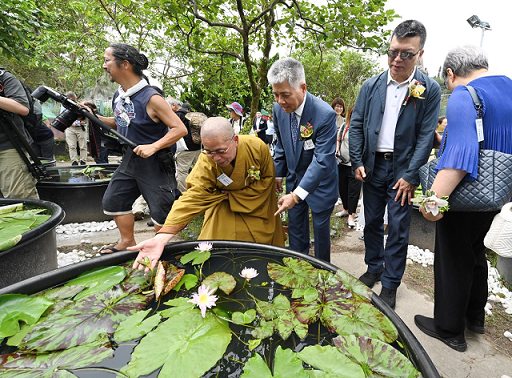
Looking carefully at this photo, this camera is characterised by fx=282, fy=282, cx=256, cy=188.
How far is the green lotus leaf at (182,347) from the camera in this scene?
0.80 meters

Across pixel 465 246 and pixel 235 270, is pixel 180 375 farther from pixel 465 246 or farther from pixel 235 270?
pixel 465 246

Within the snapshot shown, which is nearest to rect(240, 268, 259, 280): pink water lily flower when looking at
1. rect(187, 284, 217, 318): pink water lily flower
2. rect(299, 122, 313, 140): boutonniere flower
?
rect(187, 284, 217, 318): pink water lily flower

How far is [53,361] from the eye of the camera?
0.83m

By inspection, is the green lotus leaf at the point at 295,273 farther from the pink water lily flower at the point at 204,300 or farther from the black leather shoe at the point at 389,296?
the black leather shoe at the point at 389,296

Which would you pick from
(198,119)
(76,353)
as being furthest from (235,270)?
(198,119)

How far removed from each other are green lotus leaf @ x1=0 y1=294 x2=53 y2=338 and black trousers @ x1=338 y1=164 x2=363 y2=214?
3.55 meters

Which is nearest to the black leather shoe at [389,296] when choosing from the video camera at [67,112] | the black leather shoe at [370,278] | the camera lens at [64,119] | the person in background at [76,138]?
the black leather shoe at [370,278]

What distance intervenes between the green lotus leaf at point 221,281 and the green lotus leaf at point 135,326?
0.79 feet

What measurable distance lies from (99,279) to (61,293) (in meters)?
0.14

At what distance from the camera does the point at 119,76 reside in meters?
2.31

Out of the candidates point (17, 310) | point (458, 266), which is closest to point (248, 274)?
point (17, 310)

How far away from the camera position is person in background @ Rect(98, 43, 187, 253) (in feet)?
7.62

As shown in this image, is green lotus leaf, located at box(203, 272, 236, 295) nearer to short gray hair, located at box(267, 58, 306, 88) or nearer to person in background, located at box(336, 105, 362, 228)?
short gray hair, located at box(267, 58, 306, 88)

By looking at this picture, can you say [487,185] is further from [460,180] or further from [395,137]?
[395,137]
